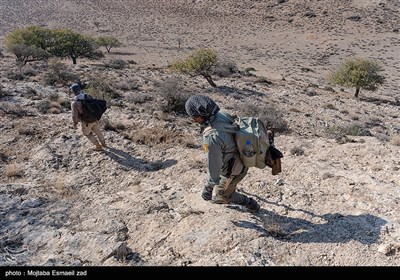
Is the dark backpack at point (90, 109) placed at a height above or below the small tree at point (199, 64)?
above

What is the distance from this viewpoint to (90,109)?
7.09 m

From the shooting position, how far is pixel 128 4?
6166cm

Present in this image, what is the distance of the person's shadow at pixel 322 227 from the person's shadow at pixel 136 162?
279 centimetres

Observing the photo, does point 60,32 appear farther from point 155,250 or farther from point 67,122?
point 155,250

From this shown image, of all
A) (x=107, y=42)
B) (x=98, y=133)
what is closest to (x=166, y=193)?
(x=98, y=133)

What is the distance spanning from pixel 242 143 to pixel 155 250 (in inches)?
71.0

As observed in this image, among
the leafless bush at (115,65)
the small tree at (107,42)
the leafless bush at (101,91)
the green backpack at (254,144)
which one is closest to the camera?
the green backpack at (254,144)

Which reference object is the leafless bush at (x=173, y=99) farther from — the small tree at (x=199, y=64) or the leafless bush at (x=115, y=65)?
the leafless bush at (x=115, y=65)

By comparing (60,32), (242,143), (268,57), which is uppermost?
(242,143)

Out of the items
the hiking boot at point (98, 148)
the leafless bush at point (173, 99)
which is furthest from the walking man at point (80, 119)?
the leafless bush at point (173, 99)

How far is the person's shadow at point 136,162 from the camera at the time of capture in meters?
7.24
